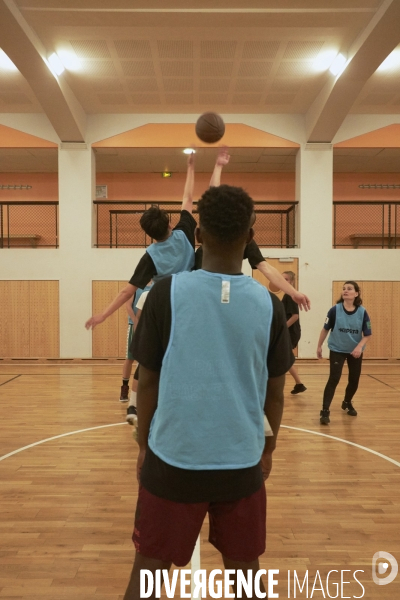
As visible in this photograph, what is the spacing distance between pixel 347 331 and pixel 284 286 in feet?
9.65

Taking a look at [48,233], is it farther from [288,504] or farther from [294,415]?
[288,504]

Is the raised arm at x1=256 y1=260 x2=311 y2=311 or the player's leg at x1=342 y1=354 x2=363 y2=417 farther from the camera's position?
the player's leg at x1=342 y1=354 x2=363 y2=417

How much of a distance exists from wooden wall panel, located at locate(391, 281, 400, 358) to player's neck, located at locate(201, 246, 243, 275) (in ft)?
32.7

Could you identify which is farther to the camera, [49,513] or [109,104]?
[109,104]

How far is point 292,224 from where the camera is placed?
442 inches

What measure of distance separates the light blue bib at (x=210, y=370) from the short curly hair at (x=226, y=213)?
0.44 feet

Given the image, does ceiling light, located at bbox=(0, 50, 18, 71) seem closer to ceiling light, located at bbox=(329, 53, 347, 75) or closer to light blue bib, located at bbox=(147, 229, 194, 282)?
ceiling light, located at bbox=(329, 53, 347, 75)

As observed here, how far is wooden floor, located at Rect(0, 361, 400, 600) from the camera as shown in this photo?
7.53 ft

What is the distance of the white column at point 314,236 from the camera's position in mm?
10445

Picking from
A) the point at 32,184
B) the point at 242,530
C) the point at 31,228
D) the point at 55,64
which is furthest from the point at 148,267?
the point at 32,184

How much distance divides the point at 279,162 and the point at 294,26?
5.23 meters

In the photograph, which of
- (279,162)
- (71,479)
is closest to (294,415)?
(71,479)

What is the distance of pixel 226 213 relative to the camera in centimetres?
134

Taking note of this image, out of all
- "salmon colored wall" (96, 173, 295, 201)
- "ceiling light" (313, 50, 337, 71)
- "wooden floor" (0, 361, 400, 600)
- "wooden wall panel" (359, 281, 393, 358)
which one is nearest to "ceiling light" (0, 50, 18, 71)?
"ceiling light" (313, 50, 337, 71)
